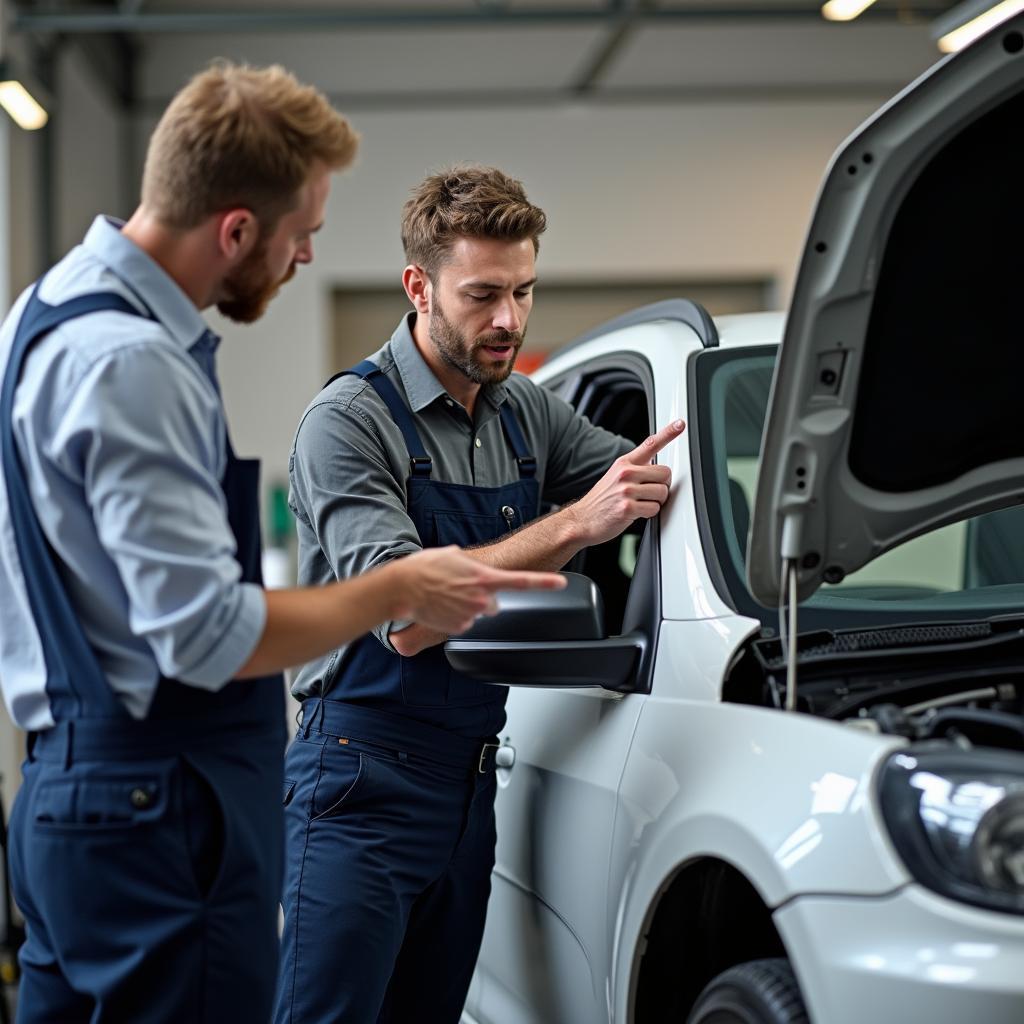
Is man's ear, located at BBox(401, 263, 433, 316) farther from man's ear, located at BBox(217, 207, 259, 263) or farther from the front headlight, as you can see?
the front headlight

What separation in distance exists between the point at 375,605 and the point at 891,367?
33.3 inches

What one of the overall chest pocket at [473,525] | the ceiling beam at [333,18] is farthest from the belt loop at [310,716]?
the ceiling beam at [333,18]

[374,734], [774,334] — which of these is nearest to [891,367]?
[774,334]

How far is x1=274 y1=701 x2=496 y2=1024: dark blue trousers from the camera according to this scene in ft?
7.57

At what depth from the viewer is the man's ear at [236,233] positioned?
1.66 metres

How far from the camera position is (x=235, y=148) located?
1.63 metres

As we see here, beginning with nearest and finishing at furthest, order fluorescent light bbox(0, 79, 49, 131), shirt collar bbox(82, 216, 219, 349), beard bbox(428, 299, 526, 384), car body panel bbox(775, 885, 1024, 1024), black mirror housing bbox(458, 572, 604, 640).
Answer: car body panel bbox(775, 885, 1024, 1024)
shirt collar bbox(82, 216, 219, 349)
black mirror housing bbox(458, 572, 604, 640)
beard bbox(428, 299, 526, 384)
fluorescent light bbox(0, 79, 49, 131)

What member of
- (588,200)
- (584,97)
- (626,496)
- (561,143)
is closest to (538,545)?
(626,496)

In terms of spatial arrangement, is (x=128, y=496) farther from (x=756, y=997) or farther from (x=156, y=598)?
(x=756, y=997)

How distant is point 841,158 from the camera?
1845mm

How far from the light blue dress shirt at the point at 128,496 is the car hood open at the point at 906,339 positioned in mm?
787

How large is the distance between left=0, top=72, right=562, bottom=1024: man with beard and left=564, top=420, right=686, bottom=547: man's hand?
60 centimetres

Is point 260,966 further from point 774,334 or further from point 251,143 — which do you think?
point 774,334

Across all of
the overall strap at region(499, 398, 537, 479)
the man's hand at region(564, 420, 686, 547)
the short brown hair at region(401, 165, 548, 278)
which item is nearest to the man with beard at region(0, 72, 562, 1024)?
the man's hand at region(564, 420, 686, 547)
